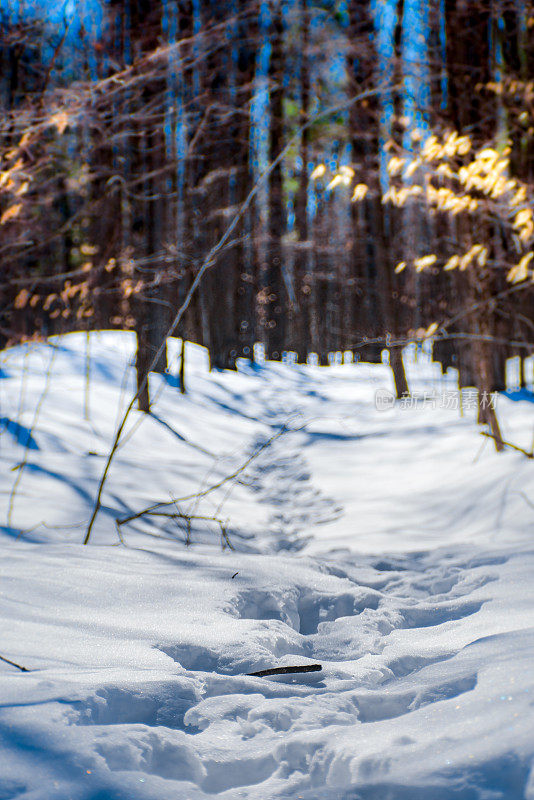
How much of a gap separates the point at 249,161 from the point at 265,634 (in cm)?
1467

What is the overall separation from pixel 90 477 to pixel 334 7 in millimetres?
14091

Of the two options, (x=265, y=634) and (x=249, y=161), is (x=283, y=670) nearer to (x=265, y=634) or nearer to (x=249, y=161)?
(x=265, y=634)

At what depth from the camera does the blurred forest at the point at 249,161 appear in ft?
14.4

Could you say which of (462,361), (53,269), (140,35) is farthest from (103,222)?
(53,269)

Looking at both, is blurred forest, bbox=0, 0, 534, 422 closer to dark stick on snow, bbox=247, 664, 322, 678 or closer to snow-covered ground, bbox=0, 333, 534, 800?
snow-covered ground, bbox=0, 333, 534, 800

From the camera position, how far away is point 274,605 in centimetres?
258

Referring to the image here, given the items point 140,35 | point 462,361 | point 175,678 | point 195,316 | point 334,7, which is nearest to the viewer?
point 175,678

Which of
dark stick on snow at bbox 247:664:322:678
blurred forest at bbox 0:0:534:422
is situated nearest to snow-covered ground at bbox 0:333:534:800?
dark stick on snow at bbox 247:664:322:678

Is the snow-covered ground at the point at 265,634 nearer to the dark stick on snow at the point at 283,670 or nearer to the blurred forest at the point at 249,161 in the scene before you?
the dark stick on snow at the point at 283,670

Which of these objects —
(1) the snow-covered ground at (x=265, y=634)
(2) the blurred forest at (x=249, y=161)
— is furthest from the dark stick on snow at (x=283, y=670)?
(2) the blurred forest at (x=249, y=161)

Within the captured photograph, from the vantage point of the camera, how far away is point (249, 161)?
49.7ft

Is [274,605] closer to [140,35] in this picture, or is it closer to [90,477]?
[90,477]

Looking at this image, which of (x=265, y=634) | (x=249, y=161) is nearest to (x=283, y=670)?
(x=265, y=634)

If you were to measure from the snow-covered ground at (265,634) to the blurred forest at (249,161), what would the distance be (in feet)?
3.44
